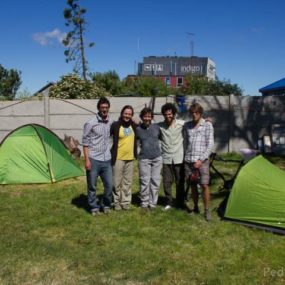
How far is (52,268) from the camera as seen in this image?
488 cm

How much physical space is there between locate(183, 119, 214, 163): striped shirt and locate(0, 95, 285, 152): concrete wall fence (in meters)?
7.32

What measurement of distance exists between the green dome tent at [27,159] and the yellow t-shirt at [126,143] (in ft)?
9.78

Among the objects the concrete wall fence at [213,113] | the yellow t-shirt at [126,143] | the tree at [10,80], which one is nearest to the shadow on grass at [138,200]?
the yellow t-shirt at [126,143]

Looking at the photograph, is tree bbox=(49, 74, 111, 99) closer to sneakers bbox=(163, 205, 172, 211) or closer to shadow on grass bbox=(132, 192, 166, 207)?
shadow on grass bbox=(132, 192, 166, 207)

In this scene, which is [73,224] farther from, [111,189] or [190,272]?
[190,272]

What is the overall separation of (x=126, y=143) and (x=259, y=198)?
2.17 meters

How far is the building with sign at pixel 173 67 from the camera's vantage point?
83062 mm

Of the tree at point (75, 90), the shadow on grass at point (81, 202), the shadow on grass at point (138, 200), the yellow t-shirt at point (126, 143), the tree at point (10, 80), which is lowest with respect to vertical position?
the shadow on grass at point (81, 202)

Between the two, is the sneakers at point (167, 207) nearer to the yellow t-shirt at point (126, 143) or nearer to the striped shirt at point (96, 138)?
the yellow t-shirt at point (126, 143)

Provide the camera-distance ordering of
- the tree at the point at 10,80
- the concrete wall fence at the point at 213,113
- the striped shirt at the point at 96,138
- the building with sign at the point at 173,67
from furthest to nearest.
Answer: the building with sign at the point at 173,67, the tree at the point at 10,80, the concrete wall fence at the point at 213,113, the striped shirt at the point at 96,138

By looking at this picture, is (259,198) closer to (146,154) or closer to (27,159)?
(146,154)

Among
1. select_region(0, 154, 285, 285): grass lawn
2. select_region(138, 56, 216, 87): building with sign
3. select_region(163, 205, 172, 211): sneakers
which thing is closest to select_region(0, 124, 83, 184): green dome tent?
select_region(0, 154, 285, 285): grass lawn

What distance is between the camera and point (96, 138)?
6785 millimetres

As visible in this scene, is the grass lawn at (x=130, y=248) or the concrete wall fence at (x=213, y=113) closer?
the grass lawn at (x=130, y=248)
